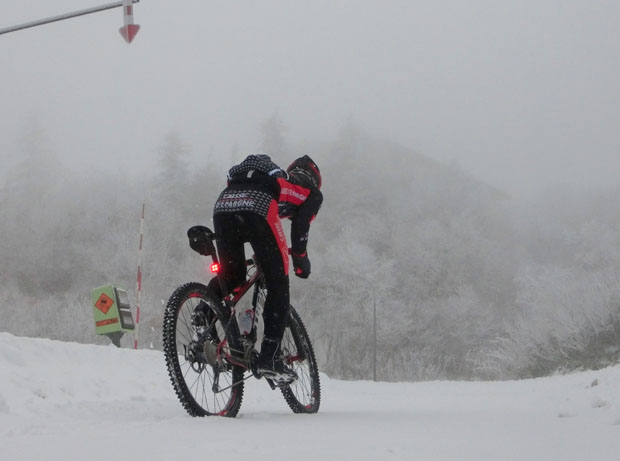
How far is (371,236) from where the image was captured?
54750mm

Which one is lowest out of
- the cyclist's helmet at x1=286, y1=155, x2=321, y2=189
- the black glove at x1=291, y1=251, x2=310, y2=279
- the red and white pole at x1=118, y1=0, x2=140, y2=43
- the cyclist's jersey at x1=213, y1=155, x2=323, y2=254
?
the black glove at x1=291, y1=251, x2=310, y2=279

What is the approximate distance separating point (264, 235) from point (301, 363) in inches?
54.3

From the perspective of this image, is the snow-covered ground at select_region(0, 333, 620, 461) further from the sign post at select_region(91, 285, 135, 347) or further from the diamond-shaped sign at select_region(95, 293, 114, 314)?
the diamond-shaped sign at select_region(95, 293, 114, 314)

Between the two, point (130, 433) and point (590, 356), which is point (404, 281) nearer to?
point (590, 356)

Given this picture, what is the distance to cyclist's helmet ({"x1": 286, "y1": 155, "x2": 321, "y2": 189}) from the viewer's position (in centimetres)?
473

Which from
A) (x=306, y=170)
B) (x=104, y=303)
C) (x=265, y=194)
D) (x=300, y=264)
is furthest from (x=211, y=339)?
(x=104, y=303)

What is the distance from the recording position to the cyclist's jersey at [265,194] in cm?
412

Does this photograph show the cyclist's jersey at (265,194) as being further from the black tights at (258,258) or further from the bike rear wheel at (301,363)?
the bike rear wheel at (301,363)

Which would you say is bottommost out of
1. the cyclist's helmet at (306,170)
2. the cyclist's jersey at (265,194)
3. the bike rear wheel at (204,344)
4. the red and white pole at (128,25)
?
the bike rear wheel at (204,344)

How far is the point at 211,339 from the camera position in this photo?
4086mm

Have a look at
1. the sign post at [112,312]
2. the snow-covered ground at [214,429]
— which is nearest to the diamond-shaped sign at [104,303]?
the sign post at [112,312]

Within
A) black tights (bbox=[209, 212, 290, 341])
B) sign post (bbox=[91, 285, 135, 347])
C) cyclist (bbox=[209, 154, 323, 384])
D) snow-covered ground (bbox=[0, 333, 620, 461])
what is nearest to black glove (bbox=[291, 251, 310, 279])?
cyclist (bbox=[209, 154, 323, 384])

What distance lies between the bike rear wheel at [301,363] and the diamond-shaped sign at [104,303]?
19.1ft

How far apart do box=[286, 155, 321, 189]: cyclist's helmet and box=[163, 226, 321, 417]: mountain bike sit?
0.76m
